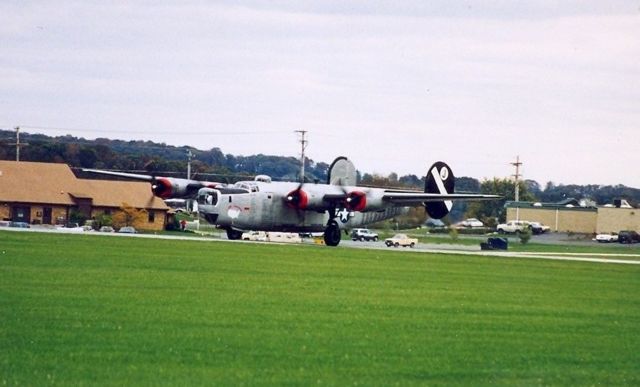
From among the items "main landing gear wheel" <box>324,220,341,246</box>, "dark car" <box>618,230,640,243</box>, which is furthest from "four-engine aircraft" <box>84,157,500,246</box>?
"dark car" <box>618,230,640,243</box>

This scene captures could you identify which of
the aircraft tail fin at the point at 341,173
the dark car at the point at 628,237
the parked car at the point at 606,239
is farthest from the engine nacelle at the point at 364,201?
the parked car at the point at 606,239

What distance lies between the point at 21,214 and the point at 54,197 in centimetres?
315

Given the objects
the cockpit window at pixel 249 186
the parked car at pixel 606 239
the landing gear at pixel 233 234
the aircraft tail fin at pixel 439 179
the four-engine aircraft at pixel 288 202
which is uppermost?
the aircraft tail fin at pixel 439 179

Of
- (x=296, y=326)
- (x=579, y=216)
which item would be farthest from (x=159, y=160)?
(x=296, y=326)

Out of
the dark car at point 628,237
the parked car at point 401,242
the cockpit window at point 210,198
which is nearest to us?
the cockpit window at point 210,198

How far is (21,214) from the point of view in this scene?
9431 centimetres

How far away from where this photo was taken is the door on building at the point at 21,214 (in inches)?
3703

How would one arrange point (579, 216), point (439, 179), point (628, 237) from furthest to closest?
point (579, 216) < point (628, 237) < point (439, 179)

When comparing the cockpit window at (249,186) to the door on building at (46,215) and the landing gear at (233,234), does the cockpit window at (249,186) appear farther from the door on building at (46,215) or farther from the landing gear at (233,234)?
the door on building at (46,215)

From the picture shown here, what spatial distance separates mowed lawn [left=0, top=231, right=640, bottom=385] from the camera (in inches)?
618

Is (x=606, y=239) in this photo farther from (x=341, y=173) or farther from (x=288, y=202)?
(x=288, y=202)

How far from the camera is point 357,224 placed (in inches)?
2822

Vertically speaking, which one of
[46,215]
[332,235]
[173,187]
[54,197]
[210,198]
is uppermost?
[173,187]

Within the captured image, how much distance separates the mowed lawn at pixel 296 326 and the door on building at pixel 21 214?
58.6 meters
